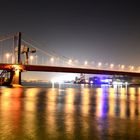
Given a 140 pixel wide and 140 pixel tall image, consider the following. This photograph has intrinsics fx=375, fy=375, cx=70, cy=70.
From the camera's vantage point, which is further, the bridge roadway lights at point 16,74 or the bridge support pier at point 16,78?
the bridge support pier at point 16,78

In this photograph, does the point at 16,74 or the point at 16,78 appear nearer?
the point at 16,74

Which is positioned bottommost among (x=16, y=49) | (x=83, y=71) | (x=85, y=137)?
(x=85, y=137)

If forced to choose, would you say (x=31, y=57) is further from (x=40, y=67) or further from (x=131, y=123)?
(x=131, y=123)

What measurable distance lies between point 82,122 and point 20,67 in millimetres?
76901

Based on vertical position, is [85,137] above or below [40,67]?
below

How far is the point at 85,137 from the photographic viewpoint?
14.1 meters

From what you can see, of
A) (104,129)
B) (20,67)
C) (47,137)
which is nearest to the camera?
(47,137)

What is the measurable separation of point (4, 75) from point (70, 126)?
98821 mm

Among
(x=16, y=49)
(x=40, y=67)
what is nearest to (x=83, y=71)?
(x=40, y=67)

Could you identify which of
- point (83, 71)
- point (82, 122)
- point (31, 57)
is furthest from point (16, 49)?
point (82, 122)

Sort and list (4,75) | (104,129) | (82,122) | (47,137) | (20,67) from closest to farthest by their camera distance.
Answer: (47,137), (104,129), (82,122), (20,67), (4,75)

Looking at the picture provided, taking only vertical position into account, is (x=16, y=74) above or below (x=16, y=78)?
above

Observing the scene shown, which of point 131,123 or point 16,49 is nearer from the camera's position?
point 131,123

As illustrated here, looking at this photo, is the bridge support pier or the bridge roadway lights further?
the bridge support pier
